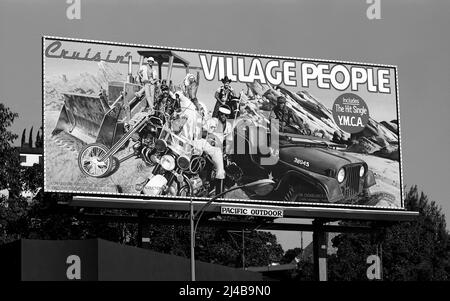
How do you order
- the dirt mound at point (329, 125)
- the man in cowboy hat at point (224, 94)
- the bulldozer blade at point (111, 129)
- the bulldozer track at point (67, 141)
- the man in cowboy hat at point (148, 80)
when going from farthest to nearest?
1. the dirt mound at point (329, 125)
2. the man in cowboy hat at point (224, 94)
3. the man in cowboy hat at point (148, 80)
4. the bulldozer blade at point (111, 129)
5. the bulldozer track at point (67, 141)

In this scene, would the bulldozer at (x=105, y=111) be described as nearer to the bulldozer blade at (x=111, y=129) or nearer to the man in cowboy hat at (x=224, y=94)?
the bulldozer blade at (x=111, y=129)

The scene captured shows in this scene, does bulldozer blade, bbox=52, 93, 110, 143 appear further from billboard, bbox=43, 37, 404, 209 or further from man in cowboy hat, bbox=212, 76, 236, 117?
man in cowboy hat, bbox=212, 76, 236, 117

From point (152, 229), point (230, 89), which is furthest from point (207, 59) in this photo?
point (152, 229)

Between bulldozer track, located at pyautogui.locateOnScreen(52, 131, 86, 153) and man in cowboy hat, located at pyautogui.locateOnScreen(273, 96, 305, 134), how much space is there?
10.2m

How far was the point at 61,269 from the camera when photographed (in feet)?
110

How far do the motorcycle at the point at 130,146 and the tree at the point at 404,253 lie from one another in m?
44.2

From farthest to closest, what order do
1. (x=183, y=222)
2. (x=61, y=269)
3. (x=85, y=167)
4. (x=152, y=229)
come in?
(x=152, y=229) < (x=183, y=222) < (x=85, y=167) < (x=61, y=269)

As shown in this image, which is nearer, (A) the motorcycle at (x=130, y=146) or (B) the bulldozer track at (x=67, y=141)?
(B) the bulldozer track at (x=67, y=141)

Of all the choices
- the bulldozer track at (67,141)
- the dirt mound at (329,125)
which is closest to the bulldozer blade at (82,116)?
the bulldozer track at (67,141)

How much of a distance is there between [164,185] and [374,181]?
1117 centimetres

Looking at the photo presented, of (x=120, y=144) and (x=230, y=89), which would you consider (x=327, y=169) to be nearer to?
(x=230, y=89)

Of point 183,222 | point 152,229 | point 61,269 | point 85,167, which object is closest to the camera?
A: point 61,269

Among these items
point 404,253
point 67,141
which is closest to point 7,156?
point 67,141

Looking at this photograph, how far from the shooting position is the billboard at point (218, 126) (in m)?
49.2
